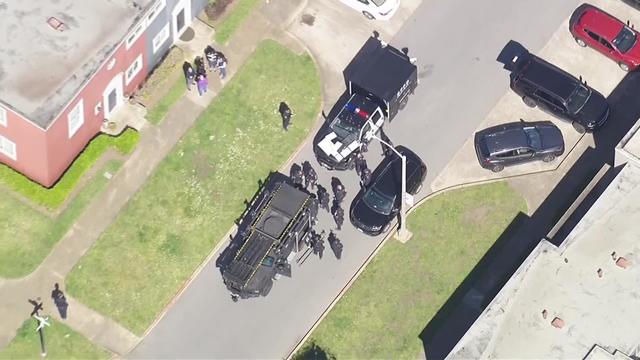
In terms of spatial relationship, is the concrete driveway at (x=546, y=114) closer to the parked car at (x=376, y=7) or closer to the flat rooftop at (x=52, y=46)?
the parked car at (x=376, y=7)

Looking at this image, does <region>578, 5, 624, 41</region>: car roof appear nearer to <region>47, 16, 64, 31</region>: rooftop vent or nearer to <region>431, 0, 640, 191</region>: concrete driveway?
<region>431, 0, 640, 191</region>: concrete driveway

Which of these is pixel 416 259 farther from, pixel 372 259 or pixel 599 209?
pixel 599 209

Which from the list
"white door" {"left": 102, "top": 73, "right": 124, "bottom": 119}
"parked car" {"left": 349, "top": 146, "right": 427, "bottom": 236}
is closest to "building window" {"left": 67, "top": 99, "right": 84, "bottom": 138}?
"white door" {"left": 102, "top": 73, "right": 124, "bottom": 119}

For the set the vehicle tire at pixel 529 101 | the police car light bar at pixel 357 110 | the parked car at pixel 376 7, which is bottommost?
the police car light bar at pixel 357 110

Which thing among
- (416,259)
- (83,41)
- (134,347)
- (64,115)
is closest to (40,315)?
(134,347)

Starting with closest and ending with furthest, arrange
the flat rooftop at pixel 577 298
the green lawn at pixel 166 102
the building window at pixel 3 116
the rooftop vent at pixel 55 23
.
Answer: the flat rooftop at pixel 577 298, the building window at pixel 3 116, the rooftop vent at pixel 55 23, the green lawn at pixel 166 102

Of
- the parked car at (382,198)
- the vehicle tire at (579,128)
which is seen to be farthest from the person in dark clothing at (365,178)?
the vehicle tire at (579,128)

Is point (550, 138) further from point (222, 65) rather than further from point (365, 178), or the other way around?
point (222, 65)
